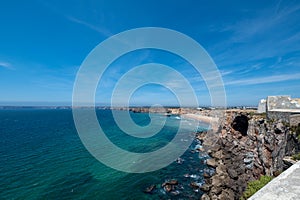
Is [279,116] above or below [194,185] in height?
above

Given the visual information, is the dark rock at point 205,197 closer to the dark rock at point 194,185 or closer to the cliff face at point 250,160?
the cliff face at point 250,160

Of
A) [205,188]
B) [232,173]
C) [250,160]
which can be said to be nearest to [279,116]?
[232,173]

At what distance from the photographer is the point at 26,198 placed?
1697cm

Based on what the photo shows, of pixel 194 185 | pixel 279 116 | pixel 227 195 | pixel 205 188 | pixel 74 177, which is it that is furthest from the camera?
pixel 74 177

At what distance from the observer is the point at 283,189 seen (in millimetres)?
5031

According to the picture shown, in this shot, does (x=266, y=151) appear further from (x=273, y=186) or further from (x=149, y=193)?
(x=273, y=186)

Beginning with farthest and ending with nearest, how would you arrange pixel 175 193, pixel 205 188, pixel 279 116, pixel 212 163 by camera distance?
pixel 212 163
pixel 205 188
pixel 175 193
pixel 279 116

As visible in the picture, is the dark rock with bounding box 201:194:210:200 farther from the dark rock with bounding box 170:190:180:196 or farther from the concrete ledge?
the concrete ledge

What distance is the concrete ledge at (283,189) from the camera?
467 cm

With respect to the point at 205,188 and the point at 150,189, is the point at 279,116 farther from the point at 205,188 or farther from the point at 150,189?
the point at 150,189

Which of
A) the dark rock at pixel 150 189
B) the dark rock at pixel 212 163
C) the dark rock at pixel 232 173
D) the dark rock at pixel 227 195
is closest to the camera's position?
the dark rock at pixel 227 195

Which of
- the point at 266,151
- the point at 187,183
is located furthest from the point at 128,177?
the point at 266,151

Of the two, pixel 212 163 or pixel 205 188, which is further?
pixel 212 163

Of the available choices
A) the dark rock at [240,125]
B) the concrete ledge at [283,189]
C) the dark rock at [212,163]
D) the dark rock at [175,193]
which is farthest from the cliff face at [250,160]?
the concrete ledge at [283,189]
